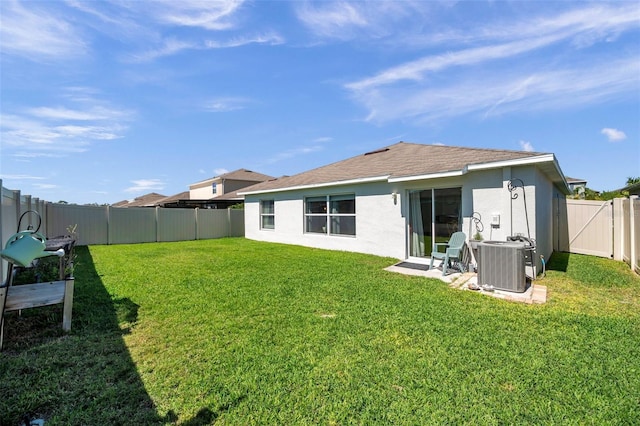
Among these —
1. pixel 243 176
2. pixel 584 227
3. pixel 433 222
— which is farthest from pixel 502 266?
pixel 243 176

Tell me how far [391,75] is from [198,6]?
25.5 ft

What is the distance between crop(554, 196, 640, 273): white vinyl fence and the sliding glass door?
4546 mm

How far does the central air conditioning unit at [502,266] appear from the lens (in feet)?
19.3

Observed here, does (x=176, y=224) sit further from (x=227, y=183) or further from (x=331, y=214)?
(x=227, y=183)

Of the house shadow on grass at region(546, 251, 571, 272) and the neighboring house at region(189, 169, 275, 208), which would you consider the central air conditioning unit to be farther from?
the neighboring house at region(189, 169, 275, 208)

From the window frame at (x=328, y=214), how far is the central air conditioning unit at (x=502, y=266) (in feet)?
17.9

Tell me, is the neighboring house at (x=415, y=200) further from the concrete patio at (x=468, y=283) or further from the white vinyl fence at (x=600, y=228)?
the white vinyl fence at (x=600, y=228)

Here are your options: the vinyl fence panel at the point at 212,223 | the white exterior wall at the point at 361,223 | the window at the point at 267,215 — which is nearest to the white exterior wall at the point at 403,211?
the white exterior wall at the point at 361,223

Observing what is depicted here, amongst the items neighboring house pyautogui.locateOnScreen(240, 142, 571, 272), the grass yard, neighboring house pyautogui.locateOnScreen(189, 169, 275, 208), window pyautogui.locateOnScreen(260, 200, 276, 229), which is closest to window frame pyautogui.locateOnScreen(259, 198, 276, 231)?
window pyautogui.locateOnScreen(260, 200, 276, 229)

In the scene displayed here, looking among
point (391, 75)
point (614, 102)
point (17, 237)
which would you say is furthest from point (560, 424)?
point (614, 102)

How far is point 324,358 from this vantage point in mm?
3270

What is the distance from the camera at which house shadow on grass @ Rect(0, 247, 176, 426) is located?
7.76ft

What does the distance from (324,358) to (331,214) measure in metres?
9.19

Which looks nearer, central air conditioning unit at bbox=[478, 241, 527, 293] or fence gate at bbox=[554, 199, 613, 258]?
central air conditioning unit at bbox=[478, 241, 527, 293]
